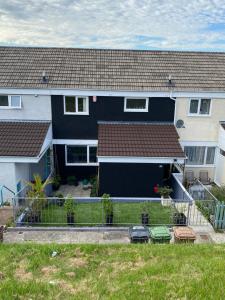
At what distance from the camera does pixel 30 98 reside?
62.9 ft

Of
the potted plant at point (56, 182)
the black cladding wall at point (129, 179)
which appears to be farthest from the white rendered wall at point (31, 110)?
the black cladding wall at point (129, 179)

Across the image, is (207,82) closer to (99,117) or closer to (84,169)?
(99,117)

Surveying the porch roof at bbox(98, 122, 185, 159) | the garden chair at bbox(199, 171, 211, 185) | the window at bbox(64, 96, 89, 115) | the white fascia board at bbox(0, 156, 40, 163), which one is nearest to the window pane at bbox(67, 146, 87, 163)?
the porch roof at bbox(98, 122, 185, 159)

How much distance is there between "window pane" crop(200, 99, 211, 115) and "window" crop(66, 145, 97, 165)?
23.4 feet

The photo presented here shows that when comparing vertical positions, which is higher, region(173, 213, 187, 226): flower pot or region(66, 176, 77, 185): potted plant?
region(173, 213, 187, 226): flower pot

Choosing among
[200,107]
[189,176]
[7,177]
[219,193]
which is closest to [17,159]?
[7,177]

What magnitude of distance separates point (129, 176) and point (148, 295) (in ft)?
34.9

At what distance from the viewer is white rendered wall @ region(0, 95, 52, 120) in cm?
1920

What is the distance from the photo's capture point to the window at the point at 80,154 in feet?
66.7

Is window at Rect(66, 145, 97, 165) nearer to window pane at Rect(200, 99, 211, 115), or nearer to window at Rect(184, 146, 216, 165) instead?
window at Rect(184, 146, 216, 165)

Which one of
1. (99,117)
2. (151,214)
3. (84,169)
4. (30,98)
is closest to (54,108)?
(30,98)

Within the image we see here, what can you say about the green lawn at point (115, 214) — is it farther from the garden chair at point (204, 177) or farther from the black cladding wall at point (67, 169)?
the garden chair at point (204, 177)

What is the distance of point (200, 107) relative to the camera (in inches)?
785

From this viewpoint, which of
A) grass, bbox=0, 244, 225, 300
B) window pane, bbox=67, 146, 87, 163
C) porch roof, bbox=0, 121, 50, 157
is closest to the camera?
grass, bbox=0, 244, 225, 300
